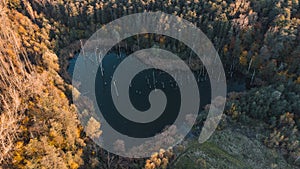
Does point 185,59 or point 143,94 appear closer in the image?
point 143,94

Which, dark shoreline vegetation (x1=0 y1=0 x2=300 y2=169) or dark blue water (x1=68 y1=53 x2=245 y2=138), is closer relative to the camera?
dark shoreline vegetation (x1=0 y1=0 x2=300 y2=169)

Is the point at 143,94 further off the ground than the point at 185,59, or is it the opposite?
the point at 185,59

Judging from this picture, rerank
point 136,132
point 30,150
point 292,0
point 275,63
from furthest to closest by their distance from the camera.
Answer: point 292,0, point 275,63, point 136,132, point 30,150

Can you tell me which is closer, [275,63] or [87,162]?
[87,162]

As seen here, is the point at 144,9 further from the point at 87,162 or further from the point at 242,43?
the point at 87,162

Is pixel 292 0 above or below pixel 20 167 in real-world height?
above

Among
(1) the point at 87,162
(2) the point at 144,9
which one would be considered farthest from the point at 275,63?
(1) the point at 87,162

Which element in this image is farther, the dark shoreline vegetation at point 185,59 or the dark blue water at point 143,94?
the dark blue water at point 143,94

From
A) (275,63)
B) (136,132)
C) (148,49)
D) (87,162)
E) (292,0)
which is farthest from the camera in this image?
(148,49)
